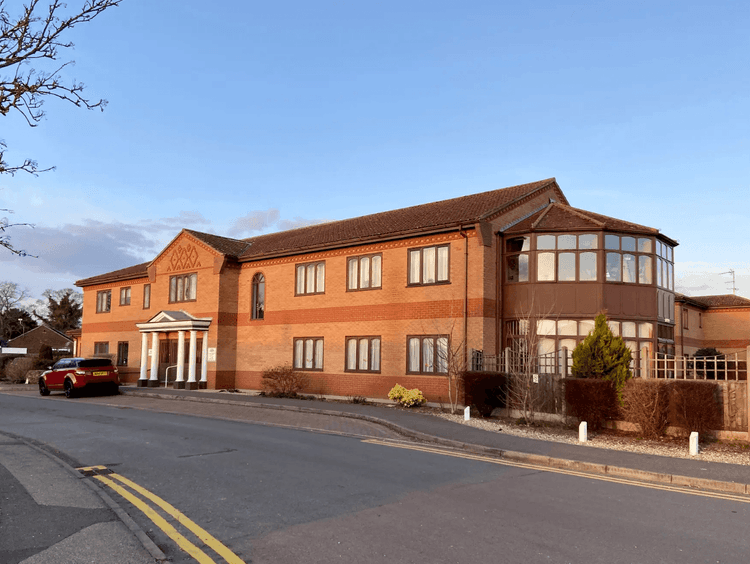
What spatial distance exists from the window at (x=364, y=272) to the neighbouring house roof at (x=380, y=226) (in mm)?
738

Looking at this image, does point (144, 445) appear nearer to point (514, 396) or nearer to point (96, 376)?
point (514, 396)

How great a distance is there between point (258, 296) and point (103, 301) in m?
14.3

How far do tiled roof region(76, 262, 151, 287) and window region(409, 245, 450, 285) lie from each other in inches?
711

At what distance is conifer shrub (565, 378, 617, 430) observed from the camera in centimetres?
1464

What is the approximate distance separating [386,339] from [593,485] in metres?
14.1

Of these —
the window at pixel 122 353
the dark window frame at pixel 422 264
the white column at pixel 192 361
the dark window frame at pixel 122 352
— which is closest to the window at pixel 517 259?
the dark window frame at pixel 422 264

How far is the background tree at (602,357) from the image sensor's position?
50.2 ft

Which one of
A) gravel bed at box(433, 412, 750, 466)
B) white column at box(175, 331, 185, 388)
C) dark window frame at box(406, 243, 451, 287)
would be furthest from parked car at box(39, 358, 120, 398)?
gravel bed at box(433, 412, 750, 466)

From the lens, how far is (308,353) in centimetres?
2606

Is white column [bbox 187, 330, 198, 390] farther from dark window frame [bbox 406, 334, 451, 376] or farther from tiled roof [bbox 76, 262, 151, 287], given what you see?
dark window frame [bbox 406, 334, 451, 376]

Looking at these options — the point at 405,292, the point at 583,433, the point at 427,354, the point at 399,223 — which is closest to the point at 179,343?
the point at 399,223

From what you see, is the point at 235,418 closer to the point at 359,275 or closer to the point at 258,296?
the point at 359,275

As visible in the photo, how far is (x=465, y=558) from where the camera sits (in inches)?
219

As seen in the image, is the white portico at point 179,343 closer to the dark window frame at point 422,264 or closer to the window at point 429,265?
the dark window frame at point 422,264
